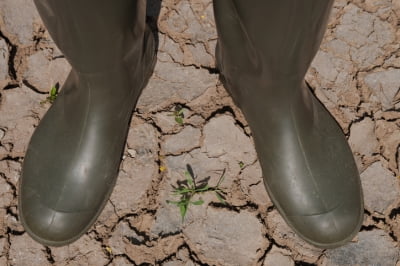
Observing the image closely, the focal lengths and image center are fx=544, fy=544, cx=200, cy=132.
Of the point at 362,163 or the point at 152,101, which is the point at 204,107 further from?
the point at 362,163

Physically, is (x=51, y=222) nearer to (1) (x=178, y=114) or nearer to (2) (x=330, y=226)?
(1) (x=178, y=114)

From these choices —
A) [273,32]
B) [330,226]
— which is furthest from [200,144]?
[273,32]

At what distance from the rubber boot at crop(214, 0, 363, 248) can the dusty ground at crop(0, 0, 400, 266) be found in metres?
0.11

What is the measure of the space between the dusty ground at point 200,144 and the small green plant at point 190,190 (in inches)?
0.8

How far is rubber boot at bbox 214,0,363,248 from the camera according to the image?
1321 millimetres

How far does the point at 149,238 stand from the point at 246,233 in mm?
304

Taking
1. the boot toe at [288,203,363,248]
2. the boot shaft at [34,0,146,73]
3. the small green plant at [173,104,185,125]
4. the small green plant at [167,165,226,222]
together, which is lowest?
the small green plant at [167,165,226,222]

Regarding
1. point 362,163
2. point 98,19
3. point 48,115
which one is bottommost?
point 362,163

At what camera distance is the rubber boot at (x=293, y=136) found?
1.32 meters

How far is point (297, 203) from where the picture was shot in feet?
5.13

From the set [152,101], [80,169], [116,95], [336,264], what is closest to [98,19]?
[116,95]

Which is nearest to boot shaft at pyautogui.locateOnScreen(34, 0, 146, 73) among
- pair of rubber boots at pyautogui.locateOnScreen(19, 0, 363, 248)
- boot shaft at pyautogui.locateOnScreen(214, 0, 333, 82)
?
pair of rubber boots at pyautogui.locateOnScreen(19, 0, 363, 248)

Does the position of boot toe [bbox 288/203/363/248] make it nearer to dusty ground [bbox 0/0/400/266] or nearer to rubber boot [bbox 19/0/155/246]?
dusty ground [bbox 0/0/400/266]

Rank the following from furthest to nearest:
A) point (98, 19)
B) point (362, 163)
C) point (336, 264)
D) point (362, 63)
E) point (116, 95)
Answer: point (362, 63) → point (362, 163) → point (336, 264) → point (116, 95) → point (98, 19)
